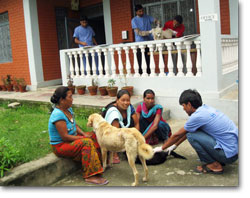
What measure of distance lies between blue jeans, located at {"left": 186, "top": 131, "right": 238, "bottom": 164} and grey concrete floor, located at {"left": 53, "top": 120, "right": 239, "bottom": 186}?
0.65 ft

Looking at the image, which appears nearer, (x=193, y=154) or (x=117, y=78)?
(x=193, y=154)

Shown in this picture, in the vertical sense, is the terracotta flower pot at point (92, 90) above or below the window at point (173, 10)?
below

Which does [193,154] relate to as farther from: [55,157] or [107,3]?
[107,3]

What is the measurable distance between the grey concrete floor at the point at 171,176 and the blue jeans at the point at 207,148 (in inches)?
7.8

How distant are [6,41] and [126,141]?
8457 millimetres

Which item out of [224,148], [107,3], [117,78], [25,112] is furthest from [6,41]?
[224,148]

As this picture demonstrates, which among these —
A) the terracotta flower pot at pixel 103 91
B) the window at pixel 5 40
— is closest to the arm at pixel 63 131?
the terracotta flower pot at pixel 103 91

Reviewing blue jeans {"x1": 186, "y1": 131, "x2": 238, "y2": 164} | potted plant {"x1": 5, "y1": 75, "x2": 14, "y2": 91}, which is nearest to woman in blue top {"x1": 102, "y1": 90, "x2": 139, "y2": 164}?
blue jeans {"x1": 186, "y1": 131, "x2": 238, "y2": 164}

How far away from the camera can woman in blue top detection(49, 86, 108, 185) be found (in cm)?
345

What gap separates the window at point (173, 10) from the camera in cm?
800

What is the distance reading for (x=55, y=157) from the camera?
3680mm

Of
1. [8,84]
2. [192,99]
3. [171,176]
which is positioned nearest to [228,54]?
[192,99]

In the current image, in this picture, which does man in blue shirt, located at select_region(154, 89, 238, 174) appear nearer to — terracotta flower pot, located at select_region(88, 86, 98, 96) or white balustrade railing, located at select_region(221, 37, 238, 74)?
white balustrade railing, located at select_region(221, 37, 238, 74)

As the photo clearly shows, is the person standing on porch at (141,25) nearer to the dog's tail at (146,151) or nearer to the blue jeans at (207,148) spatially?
the blue jeans at (207,148)
